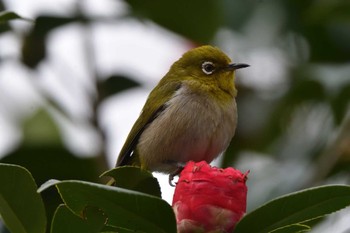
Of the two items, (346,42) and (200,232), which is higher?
(346,42)

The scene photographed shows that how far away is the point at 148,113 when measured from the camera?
4945 millimetres

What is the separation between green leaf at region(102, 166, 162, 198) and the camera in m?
2.47

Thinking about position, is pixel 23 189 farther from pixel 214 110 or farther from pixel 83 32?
pixel 83 32

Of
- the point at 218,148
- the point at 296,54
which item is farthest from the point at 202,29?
the point at 218,148

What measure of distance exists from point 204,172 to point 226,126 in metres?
2.13

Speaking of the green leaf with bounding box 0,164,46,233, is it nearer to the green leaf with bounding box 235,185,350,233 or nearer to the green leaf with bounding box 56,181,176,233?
the green leaf with bounding box 56,181,176,233

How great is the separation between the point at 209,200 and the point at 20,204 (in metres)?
0.54

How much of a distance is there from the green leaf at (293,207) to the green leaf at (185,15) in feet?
10.2

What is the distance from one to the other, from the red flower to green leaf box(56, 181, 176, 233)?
15cm

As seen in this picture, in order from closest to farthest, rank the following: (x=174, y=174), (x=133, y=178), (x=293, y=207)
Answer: (x=293, y=207)
(x=133, y=178)
(x=174, y=174)

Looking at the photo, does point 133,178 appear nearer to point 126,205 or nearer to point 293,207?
point 126,205

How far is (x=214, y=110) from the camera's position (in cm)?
467

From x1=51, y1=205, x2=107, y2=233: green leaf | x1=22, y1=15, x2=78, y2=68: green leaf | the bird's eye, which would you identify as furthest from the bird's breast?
x1=51, y1=205, x2=107, y2=233: green leaf

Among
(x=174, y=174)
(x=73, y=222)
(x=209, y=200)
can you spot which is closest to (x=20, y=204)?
(x=73, y=222)
